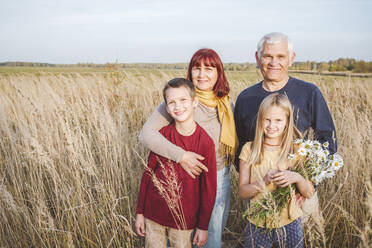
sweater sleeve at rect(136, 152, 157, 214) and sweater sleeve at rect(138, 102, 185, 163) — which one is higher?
sweater sleeve at rect(138, 102, 185, 163)

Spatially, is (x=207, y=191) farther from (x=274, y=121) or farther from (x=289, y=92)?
(x=289, y=92)

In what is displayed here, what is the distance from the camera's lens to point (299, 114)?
2062 millimetres

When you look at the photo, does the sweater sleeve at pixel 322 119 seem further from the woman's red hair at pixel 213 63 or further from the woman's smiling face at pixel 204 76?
the woman's smiling face at pixel 204 76

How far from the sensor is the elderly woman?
6.38 ft

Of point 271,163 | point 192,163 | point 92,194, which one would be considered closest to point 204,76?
point 192,163

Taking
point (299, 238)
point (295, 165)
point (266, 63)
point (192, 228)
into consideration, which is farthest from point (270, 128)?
point (192, 228)

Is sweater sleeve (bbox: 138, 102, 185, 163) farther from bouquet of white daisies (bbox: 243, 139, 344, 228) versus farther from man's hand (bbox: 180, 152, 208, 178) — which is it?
bouquet of white daisies (bbox: 243, 139, 344, 228)

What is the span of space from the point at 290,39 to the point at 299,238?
1569 mm

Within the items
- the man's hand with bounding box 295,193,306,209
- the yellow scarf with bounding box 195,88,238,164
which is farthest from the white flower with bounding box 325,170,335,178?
the yellow scarf with bounding box 195,88,238,164

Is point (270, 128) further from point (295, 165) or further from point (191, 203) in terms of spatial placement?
point (191, 203)

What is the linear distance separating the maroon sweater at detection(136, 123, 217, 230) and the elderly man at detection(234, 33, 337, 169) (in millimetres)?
576

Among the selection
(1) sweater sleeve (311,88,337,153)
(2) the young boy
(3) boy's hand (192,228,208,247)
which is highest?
(1) sweater sleeve (311,88,337,153)

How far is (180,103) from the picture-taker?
5.81 ft

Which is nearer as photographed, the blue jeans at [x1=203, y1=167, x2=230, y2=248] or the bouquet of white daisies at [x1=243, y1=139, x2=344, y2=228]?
the bouquet of white daisies at [x1=243, y1=139, x2=344, y2=228]
